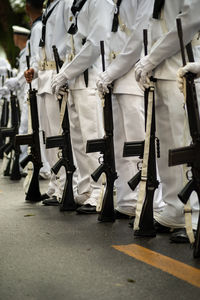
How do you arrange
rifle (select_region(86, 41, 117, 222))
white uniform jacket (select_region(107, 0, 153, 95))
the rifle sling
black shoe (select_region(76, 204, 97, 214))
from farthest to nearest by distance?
Answer: black shoe (select_region(76, 204, 97, 214))
rifle (select_region(86, 41, 117, 222))
white uniform jacket (select_region(107, 0, 153, 95))
the rifle sling

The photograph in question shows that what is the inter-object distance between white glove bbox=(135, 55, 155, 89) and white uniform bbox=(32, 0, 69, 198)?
→ 5.91 ft

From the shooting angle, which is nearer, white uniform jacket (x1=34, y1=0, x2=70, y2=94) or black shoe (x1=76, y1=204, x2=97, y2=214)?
black shoe (x1=76, y1=204, x2=97, y2=214)

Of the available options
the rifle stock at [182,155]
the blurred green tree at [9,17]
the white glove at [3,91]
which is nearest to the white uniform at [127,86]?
the rifle stock at [182,155]

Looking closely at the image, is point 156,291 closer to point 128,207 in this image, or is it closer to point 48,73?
point 128,207

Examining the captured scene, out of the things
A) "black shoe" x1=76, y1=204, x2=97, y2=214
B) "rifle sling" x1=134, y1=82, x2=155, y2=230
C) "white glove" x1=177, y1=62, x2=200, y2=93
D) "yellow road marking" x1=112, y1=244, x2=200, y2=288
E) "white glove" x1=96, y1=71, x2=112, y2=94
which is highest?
"white glove" x1=96, y1=71, x2=112, y2=94

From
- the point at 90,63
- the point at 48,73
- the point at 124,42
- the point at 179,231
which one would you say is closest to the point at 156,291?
the point at 179,231

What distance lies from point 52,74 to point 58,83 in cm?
49

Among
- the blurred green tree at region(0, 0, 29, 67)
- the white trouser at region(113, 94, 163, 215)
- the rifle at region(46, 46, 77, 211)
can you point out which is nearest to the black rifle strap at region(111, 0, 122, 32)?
the white trouser at region(113, 94, 163, 215)

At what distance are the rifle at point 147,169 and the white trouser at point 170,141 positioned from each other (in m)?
0.06

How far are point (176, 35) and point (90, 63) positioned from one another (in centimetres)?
158

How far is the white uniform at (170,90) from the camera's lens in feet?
12.2

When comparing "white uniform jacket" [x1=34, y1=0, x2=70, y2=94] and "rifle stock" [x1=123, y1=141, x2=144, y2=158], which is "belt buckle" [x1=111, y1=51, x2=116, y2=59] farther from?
"white uniform jacket" [x1=34, y1=0, x2=70, y2=94]

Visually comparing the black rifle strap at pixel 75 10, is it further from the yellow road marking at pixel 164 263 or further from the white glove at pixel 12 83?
the white glove at pixel 12 83

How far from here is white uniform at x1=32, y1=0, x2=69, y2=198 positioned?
570cm
